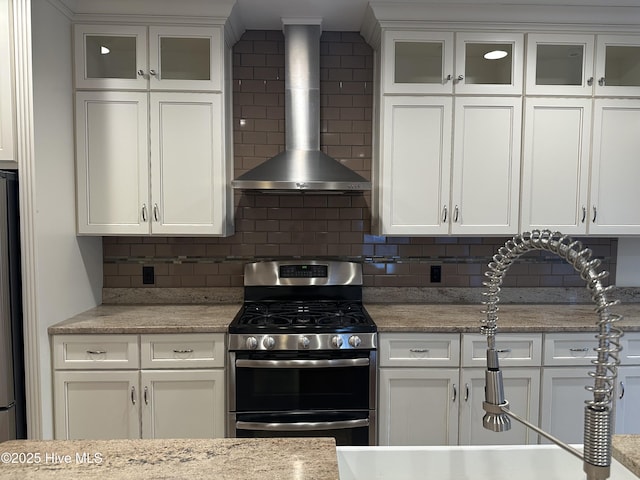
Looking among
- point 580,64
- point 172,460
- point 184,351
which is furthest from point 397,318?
point 580,64

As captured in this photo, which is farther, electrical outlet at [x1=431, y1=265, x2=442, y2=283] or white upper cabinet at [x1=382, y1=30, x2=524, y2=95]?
electrical outlet at [x1=431, y1=265, x2=442, y2=283]

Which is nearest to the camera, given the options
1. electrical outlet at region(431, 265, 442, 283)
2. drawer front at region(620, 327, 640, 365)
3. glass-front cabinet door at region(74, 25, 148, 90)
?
drawer front at region(620, 327, 640, 365)

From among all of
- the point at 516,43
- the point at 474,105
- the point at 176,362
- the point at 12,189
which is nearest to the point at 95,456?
the point at 176,362

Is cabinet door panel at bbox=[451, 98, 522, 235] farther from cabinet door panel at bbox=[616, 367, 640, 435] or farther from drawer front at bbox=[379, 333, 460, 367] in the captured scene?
cabinet door panel at bbox=[616, 367, 640, 435]

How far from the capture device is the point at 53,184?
2246 mm

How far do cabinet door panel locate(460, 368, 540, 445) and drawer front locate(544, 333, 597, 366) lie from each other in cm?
12

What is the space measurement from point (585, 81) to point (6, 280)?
333cm

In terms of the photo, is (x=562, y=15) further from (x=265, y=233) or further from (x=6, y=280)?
(x=6, y=280)

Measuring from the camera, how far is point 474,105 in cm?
252

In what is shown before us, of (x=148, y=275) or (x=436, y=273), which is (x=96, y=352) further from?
(x=436, y=273)

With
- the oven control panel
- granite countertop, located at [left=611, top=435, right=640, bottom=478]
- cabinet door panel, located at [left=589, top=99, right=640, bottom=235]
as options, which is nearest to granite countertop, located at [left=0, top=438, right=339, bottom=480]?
granite countertop, located at [left=611, top=435, right=640, bottom=478]

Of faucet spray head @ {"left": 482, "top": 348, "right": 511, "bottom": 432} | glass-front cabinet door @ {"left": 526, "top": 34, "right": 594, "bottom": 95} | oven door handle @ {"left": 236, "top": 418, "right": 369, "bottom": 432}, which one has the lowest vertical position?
oven door handle @ {"left": 236, "top": 418, "right": 369, "bottom": 432}

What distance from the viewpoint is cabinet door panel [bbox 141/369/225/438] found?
2250mm

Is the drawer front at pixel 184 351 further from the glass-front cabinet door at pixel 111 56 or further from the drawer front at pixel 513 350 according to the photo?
the glass-front cabinet door at pixel 111 56
